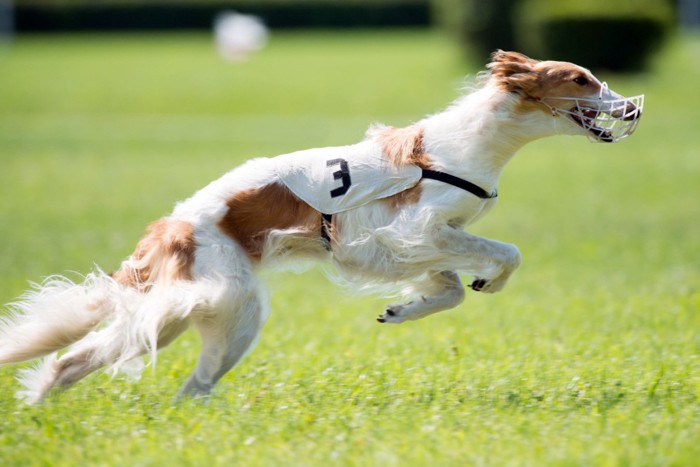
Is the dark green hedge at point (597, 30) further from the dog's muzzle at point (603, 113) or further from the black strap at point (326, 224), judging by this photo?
the black strap at point (326, 224)

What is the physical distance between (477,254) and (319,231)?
42.1 inches

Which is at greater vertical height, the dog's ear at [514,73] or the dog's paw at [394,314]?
the dog's ear at [514,73]

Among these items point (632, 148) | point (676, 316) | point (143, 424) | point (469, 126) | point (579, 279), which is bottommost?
point (632, 148)

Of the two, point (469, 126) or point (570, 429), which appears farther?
point (469, 126)

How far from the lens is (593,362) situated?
282 inches

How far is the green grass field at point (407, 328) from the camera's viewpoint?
5355 millimetres

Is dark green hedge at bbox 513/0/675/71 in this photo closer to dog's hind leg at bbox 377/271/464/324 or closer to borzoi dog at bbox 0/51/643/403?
borzoi dog at bbox 0/51/643/403

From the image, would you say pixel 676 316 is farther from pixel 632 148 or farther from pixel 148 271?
pixel 632 148

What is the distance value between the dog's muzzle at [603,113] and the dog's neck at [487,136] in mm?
149

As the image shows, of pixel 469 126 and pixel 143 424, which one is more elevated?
pixel 469 126

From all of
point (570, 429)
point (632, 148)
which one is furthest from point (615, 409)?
point (632, 148)

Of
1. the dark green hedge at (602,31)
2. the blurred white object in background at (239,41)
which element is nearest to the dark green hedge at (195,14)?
the blurred white object in background at (239,41)

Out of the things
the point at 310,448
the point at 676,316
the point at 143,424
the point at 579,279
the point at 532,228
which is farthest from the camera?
the point at 532,228

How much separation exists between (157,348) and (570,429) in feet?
9.03
